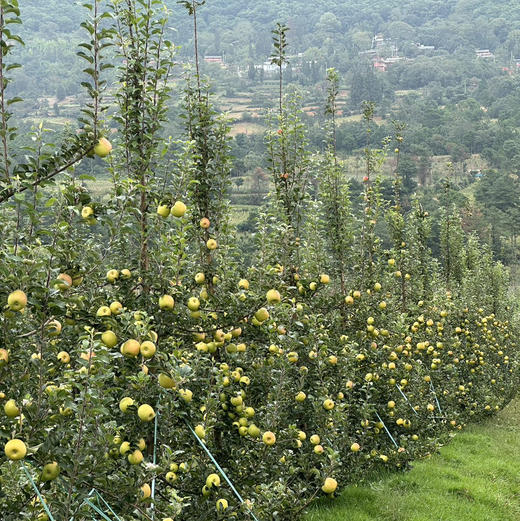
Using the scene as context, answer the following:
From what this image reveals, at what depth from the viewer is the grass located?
5.19m

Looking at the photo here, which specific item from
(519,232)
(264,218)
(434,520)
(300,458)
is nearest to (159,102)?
(264,218)

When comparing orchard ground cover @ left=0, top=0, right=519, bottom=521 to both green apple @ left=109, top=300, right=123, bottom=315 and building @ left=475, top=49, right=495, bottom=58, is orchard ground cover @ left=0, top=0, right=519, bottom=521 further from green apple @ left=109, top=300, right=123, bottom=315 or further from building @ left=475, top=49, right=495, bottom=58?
building @ left=475, top=49, right=495, bottom=58

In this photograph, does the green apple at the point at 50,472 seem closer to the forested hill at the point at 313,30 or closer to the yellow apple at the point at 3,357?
the yellow apple at the point at 3,357

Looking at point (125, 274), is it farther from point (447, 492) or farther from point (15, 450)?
point (447, 492)

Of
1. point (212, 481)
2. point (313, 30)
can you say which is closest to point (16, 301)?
point (212, 481)

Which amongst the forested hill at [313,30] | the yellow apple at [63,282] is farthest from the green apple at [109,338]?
the forested hill at [313,30]

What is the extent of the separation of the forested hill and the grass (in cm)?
10743

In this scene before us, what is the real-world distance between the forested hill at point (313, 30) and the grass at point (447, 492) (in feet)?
352

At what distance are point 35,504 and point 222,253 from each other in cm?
266

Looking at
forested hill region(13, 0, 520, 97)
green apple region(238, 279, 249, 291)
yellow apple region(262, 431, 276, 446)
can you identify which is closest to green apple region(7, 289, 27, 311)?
green apple region(238, 279, 249, 291)

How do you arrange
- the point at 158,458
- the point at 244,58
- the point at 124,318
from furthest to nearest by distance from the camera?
the point at 244,58, the point at 158,458, the point at 124,318

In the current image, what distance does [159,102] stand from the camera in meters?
3.28

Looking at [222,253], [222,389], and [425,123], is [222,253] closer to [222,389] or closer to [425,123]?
[222,389]

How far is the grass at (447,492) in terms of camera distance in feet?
17.0
